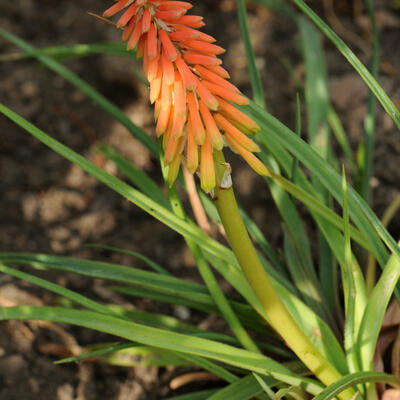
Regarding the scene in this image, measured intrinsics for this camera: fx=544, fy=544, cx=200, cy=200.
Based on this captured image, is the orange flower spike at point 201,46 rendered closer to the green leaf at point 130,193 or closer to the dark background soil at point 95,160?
the green leaf at point 130,193

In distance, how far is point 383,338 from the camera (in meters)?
1.28

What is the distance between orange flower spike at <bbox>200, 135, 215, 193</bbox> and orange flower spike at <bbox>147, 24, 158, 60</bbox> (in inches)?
5.8

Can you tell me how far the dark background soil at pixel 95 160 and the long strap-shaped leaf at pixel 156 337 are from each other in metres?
0.45

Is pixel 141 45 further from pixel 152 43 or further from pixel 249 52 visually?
pixel 249 52

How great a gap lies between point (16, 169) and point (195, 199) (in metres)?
1.02

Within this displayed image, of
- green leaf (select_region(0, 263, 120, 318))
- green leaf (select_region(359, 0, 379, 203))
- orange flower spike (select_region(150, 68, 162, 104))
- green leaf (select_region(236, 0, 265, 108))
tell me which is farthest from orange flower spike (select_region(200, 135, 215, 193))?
green leaf (select_region(359, 0, 379, 203))

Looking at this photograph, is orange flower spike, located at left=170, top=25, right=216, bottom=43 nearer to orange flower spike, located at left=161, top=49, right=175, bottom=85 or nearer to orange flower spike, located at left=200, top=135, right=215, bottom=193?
orange flower spike, located at left=161, top=49, right=175, bottom=85

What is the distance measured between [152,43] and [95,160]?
1406 mm

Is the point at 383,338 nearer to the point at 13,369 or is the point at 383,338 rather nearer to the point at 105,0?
the point at 13,369

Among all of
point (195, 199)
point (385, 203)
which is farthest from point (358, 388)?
point (385, 203)

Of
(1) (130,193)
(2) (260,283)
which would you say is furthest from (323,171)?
(1) (130,193)

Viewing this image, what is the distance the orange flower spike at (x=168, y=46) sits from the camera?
0.77 metres

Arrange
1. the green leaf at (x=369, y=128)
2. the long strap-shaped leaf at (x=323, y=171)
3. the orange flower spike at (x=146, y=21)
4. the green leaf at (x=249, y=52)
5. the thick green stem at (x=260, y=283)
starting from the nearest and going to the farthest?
the orange flower spike at (x=146, y=21), the thick green stem at (x=260, y=283), the long strap-shaped leaf at (x=323, y=171), the green leaf at (x=249, y=52), the green leaf at (x=369, y=128)

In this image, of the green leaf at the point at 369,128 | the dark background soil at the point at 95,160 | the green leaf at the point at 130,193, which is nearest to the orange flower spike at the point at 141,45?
the green leaf at the point at 130,193
